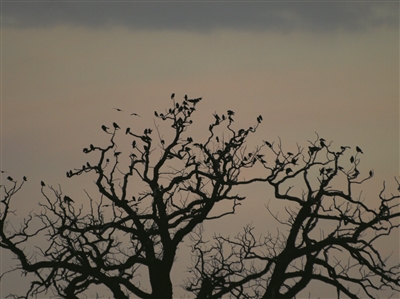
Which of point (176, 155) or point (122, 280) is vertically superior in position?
point (176, 155)

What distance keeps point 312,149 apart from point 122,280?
18.2 ft

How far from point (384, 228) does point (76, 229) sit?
24.2 feet

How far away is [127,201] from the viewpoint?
882 inches

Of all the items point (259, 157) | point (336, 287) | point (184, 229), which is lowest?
point (336, 287)

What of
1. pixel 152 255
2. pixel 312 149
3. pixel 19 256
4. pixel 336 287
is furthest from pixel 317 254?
pixel 19 256

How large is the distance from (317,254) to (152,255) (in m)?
4.02

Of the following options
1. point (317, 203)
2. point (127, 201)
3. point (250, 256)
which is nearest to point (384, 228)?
point (317, 203)

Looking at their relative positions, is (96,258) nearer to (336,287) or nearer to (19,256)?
(19,256)

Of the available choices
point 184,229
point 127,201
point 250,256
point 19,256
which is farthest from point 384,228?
point 19,256

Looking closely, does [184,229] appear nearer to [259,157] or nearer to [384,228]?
[259,157]

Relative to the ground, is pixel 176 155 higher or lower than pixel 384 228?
higher

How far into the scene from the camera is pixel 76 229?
71.3 feet

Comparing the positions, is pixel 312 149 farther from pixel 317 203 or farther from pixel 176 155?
pixel 176 155

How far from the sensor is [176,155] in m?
22.5
